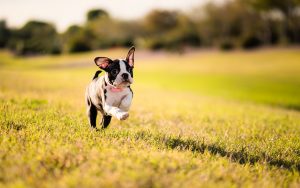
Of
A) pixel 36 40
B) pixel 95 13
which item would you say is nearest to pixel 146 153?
pixel 36 40

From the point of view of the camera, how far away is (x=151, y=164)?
4.68m

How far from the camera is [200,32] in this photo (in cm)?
9244

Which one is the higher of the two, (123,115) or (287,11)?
(287,11)

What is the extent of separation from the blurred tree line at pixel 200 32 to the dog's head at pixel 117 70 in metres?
69.3

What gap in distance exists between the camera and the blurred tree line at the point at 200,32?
78688 millimetres

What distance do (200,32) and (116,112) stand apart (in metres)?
88.9

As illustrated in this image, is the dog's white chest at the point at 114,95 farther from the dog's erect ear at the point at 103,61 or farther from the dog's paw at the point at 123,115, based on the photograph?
the dog's paw at the point at 123,115

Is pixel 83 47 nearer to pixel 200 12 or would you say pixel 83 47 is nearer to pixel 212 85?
pixel 200 12

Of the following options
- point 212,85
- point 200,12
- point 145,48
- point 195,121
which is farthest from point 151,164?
point 200,12

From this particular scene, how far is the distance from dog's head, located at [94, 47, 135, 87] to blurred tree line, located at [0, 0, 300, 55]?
6928 cm

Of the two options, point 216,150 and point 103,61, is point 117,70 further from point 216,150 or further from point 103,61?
point 216,150

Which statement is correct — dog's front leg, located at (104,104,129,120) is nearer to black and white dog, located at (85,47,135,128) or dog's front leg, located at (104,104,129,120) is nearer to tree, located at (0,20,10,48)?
black and white dog, located at (85,47,135,128)

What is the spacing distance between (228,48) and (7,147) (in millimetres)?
71982

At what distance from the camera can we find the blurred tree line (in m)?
78.7
